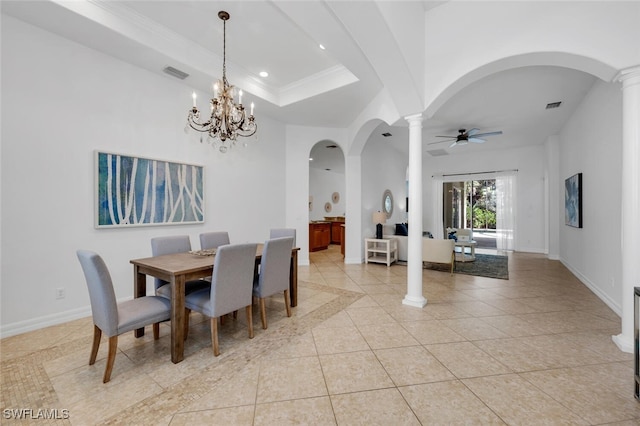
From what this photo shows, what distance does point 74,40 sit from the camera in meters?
2.97

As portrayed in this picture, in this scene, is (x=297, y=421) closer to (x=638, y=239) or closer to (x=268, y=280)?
(x=268, y=280)

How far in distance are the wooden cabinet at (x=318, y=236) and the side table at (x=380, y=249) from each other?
2.16 m

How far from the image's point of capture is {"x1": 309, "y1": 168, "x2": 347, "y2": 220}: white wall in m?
10.4

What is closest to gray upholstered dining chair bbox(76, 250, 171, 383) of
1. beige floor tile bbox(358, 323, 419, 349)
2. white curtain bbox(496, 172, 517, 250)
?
beige floor tile bbox(358, 323, 419, 349)

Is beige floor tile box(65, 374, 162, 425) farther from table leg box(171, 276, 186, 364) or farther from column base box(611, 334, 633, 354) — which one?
column base box(611, 334, 633, 354)

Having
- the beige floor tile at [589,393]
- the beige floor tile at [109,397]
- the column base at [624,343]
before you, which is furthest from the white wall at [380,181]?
the beige floor tile at [109,397]

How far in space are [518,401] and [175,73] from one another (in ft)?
16.2

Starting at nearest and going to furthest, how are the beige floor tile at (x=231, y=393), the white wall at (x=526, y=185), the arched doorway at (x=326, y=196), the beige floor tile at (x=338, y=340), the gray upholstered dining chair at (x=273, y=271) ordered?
1. the beige floor tile at (x=231, y=393)
2. the beige floor tile at (x=338, y=340)
3. the gray upholstered dining chair at (x=273, y=271)
4. the white wall at (x=526, y=185)
5. the arched doorway at (x=326, y=196)

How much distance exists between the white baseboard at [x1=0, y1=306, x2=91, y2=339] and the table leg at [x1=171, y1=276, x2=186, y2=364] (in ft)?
5.90

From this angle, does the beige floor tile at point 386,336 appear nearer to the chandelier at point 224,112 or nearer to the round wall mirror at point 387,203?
the chandelier at point 224,112

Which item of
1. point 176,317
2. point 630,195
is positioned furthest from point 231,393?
point 630,195

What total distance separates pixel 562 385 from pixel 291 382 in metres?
1.89

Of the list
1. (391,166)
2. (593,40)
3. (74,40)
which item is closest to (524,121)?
(391,166)

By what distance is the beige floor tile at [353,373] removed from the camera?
186cm
